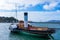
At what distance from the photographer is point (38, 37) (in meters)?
20.8

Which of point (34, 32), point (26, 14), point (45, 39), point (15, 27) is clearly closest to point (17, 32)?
point (15, 27)

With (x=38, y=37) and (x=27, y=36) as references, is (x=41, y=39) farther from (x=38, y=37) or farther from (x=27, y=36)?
(x=27, y=36)

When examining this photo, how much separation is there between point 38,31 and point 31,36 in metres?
1.18

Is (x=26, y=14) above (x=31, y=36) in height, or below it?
above

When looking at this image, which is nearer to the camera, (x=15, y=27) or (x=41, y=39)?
(x=41, y=39)

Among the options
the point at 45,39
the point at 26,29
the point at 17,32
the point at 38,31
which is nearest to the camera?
the point at 45,39

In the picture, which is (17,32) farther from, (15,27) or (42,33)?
(42,33)

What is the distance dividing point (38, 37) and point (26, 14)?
3447 millimetres

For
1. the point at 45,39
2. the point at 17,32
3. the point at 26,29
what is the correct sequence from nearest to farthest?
the point at 45,39
the point at 26,29
the point at 17,32

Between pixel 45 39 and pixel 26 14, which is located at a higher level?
pixel 26 14

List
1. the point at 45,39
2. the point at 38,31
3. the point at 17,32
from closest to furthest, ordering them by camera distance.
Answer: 1. the point at 45,39
2. the point at 38,31
3. the point at 17,32

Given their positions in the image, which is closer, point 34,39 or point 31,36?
point 34,39

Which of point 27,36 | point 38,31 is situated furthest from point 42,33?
point 27,36

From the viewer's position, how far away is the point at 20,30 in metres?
23.2
